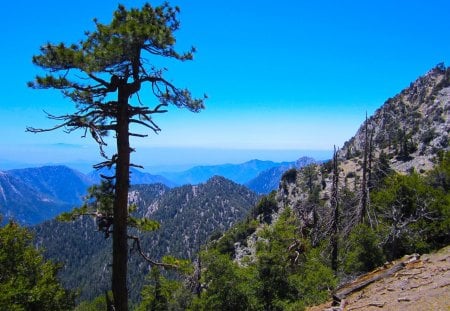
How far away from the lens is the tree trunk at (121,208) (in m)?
11.9

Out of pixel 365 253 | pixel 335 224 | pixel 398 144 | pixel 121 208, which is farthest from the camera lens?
pixel 398 144

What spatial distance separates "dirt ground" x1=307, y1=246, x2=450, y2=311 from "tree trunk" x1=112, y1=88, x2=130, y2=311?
31.9 ft

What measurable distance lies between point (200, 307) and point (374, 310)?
17.9 meters

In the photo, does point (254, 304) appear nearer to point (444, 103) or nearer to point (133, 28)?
point (133, 28)

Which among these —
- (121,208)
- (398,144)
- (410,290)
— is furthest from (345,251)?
(398,144)

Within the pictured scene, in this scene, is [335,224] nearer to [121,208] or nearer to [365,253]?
[365,253]

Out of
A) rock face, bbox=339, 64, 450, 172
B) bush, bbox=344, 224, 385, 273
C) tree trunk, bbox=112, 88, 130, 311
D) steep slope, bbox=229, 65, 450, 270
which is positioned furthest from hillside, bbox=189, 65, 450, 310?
rock face, bbox=339, 64, 450, 172

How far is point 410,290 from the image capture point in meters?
16.2

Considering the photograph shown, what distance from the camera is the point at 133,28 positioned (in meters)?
10.8

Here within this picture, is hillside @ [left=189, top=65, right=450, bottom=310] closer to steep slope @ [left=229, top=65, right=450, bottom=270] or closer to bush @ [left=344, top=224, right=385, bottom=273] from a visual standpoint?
bush @ [left=344, top=224, right=385, bottom=273]

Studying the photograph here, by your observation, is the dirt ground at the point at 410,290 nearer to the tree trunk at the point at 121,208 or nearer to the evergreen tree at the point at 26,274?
the tree trunk at the point at 121,208

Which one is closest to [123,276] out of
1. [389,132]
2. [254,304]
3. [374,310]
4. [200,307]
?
[374,310]

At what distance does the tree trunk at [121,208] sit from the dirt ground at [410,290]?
973 cm

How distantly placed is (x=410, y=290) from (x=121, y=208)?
1277 centimetres
